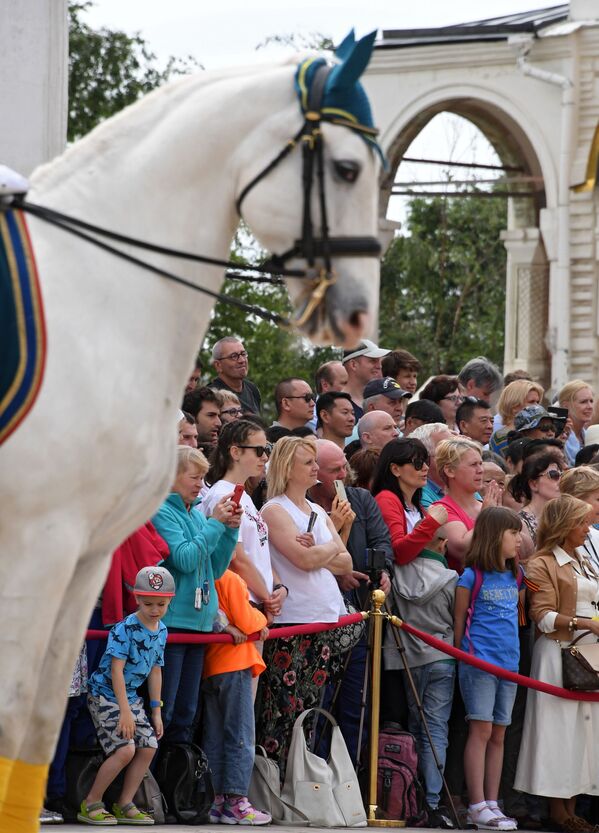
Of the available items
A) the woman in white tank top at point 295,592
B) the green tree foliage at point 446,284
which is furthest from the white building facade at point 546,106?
the woman in white tank top at point 295,592

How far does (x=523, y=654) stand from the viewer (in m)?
9.56

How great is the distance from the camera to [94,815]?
7562 millimetres

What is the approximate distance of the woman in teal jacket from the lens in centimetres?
798

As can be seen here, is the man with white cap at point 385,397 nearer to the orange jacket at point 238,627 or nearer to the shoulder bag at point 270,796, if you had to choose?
the orange jacket at point 238,627

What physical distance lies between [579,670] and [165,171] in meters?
5.23

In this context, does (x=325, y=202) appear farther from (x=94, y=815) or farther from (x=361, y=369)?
(x=361, y=369)

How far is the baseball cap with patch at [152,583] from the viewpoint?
7566 mm

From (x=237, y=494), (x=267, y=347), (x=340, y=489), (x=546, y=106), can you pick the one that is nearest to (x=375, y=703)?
(x=340, y=489)

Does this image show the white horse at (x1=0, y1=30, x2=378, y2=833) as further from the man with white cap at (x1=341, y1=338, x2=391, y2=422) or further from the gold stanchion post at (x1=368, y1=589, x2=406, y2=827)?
the man with white cap at (x1=341, y1=338, x2=391, y2=422)

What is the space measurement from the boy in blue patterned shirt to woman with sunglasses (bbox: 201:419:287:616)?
798mm

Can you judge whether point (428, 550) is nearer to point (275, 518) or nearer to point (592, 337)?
point (275, 518)

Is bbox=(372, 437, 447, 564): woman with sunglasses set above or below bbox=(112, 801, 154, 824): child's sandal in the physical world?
above

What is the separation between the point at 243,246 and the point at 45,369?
1900cm

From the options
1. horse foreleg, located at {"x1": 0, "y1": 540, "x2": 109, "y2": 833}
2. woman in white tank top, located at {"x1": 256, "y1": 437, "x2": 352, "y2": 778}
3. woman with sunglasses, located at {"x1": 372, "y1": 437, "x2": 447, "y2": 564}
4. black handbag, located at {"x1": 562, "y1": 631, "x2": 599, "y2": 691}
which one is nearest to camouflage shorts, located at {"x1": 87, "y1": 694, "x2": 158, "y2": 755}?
woman in white tank top, located at {"x1": 256, "y1": 437, "x2": 352, "y2": 778}
